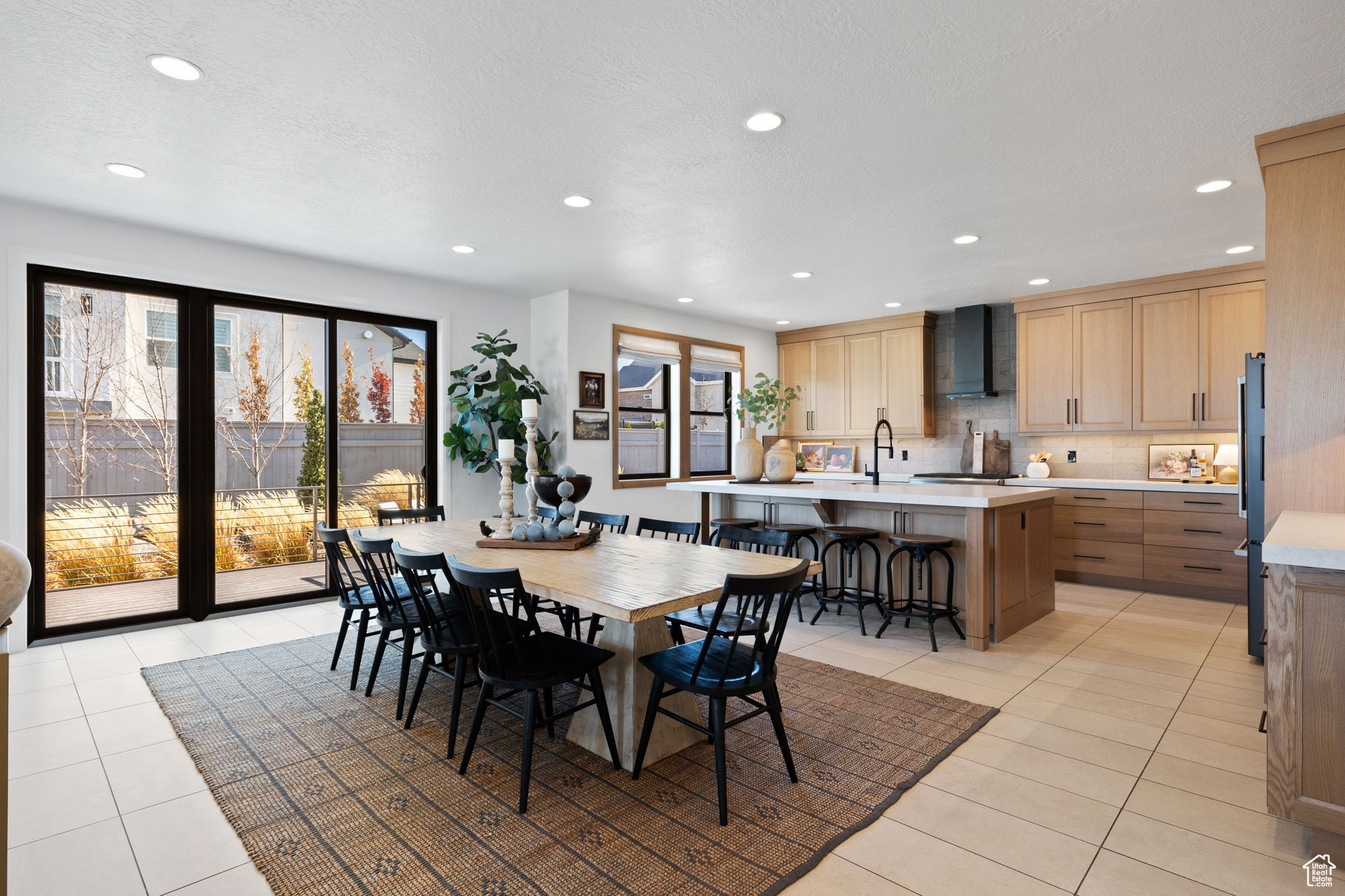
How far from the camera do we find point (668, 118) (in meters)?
2.87

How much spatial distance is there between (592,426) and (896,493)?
2.96m

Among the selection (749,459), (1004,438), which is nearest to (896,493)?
(749,459)

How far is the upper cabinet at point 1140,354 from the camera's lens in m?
5.31

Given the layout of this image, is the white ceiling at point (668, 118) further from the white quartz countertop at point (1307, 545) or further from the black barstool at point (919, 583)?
the black barstool at point (919, 583)

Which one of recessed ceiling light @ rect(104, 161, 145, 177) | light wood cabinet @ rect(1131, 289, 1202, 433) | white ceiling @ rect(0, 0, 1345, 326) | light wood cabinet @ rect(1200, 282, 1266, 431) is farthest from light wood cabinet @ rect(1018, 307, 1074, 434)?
recessed ceiling light @ rect(104, 161, 145, 177)

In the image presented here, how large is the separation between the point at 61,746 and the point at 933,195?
15.9 feet

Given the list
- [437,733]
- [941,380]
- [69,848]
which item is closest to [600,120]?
[437,733]

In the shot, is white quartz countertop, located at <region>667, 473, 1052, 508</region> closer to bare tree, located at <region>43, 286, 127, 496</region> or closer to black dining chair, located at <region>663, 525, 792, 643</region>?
black dining chair, located at <region>663, 525, 792, 643</region>

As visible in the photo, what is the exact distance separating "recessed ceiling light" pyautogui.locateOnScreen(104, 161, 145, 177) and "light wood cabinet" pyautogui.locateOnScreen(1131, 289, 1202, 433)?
23.3 ft

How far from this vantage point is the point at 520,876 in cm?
188

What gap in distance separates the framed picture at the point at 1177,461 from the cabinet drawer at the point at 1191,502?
0.42 m

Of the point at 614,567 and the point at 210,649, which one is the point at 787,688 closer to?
the point at 614,567

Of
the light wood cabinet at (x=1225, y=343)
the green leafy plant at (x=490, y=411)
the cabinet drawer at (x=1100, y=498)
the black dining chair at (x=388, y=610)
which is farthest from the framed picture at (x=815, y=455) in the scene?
the black dining chair at (x=388, y=610)

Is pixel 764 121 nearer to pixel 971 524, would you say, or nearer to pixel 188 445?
pixel 971 524
